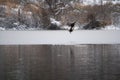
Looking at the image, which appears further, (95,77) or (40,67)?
(40,67)

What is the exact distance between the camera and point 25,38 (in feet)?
55.4

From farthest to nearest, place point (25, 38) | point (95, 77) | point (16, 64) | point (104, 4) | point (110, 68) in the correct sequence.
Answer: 1. point (104, 4)
2. point (25, 38)
3. point (16, 64)
4. point (110, 68)
5. point (95, 77)

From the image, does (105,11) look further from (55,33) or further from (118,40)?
(55,33)

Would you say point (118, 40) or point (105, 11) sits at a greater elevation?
point (105, 11)

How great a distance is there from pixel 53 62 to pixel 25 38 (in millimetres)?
8039

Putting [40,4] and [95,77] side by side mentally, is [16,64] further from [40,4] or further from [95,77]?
[40,4]

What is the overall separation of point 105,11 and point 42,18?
327 centimetres

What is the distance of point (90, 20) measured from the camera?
1759 centimetres

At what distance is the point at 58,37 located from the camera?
55.8 ft

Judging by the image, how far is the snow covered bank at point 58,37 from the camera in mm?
16766

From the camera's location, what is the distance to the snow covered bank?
16.8 meters

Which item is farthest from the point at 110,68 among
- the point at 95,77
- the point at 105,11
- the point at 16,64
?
the point at 105,11

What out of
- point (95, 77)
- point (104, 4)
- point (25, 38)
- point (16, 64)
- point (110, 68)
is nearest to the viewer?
point (95, 77)

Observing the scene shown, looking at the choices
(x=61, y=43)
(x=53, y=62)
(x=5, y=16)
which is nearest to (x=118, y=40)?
(x=61, y=43)
